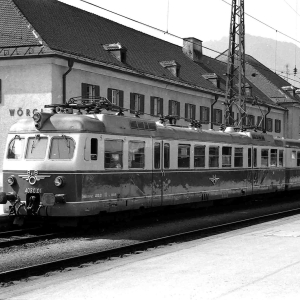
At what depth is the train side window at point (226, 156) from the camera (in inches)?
822

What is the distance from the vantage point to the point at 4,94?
2975 centimetres

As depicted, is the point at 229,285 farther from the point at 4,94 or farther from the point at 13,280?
the point at 4,94

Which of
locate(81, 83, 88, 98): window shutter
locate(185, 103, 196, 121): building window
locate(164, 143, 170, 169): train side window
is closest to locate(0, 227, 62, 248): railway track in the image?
locate(164, 143, 170, 169): train side window

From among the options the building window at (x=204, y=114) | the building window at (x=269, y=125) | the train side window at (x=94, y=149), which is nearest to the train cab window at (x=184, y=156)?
the train side window at (x=94, y=149)

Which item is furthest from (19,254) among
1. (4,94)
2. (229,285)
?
(4,94)

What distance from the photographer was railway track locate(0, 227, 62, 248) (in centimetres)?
1322

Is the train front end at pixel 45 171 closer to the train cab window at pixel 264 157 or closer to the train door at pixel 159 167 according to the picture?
the train door at pixel 159 167

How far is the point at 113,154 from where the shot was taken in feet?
49.4

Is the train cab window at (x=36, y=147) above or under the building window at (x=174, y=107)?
under

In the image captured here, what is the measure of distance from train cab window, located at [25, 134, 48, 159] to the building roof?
14.2m

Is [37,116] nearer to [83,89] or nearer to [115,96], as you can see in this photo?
[83,89]

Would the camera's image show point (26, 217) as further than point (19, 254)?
Yes

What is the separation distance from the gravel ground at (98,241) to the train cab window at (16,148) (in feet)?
7.92

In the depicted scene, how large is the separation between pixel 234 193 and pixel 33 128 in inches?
376
